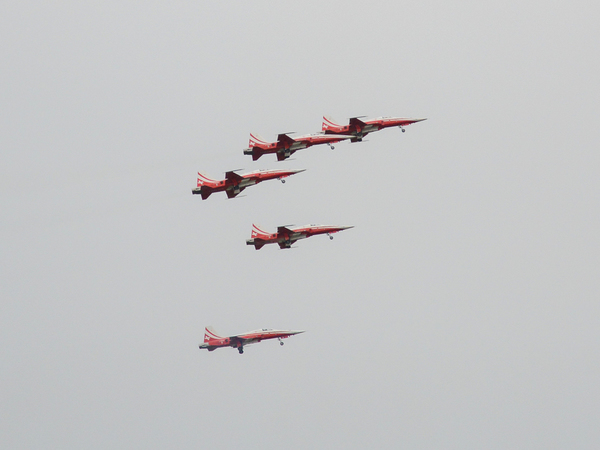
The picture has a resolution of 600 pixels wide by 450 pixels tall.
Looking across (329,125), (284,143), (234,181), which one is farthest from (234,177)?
(329,125)

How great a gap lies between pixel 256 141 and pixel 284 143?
2.99 meters

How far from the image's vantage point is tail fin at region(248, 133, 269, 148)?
123m

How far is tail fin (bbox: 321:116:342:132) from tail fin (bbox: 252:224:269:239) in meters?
12.9

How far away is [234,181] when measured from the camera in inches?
4820

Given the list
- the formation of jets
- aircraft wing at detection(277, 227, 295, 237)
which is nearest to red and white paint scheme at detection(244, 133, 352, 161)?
the formation of jets

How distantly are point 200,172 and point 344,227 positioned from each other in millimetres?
17006

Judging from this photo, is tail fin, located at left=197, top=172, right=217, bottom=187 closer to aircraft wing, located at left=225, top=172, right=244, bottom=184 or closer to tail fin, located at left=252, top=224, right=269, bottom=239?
aircraft wing, located at left=225, top=172, right=244, bottom=184

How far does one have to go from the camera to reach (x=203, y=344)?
134 m

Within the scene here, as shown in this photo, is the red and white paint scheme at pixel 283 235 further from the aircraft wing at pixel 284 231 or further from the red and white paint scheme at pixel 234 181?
the red and white paint scheme at pixel 234 181

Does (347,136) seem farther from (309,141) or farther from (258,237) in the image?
(258,237)

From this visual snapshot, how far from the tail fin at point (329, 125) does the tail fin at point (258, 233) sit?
12879 mm

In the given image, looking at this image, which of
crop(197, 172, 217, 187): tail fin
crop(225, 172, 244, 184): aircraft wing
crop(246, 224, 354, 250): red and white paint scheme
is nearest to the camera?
crop(225, 172, 244, 184): aircraft wing

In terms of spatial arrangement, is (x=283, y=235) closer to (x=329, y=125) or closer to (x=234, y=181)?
(x=234, y=181)

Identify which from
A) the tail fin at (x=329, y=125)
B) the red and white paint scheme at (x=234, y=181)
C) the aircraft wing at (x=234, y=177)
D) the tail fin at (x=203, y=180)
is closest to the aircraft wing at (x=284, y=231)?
the red and white paint scheme at (x=234, y=181)
